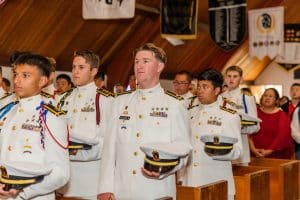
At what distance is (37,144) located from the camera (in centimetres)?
302

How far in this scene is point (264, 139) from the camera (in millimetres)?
7992

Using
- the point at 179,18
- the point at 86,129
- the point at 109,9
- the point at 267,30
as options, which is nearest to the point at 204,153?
the point at 86,129

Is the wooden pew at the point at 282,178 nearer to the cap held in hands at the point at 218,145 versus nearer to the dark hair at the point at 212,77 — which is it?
the dark hair at the point at 212,77

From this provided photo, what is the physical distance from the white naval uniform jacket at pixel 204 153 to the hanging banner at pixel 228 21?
5.15 meters

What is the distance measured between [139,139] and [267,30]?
9475mm

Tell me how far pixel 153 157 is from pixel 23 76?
2.92 feet

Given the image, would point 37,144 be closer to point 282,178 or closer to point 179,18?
point 282,178

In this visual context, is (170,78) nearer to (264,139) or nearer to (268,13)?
(268,13)

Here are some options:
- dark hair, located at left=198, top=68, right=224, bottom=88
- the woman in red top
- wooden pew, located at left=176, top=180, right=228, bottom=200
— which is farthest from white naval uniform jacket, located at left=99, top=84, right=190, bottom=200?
the woman in red top

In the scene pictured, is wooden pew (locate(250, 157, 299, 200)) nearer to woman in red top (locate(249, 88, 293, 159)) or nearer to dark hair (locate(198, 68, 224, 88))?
woman in red top (locate(249, 88, 293, 159))

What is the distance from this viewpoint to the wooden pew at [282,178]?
652 centimetres

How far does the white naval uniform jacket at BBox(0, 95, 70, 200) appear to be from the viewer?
2955 mm

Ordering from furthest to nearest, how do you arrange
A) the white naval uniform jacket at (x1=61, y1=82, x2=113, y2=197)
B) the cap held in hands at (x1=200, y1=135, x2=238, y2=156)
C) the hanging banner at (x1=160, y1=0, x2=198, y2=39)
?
the hanging banner at (x1=160, y1=0, x2=198, y2=39) < the white naval uniform jacket at (x1=61, y1=82, x2=113, y2=197) < the cap held in hands at (x1=200, y1=135, x2=238, y2=156)

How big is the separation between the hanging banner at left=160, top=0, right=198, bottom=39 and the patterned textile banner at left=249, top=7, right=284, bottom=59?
3213mm
